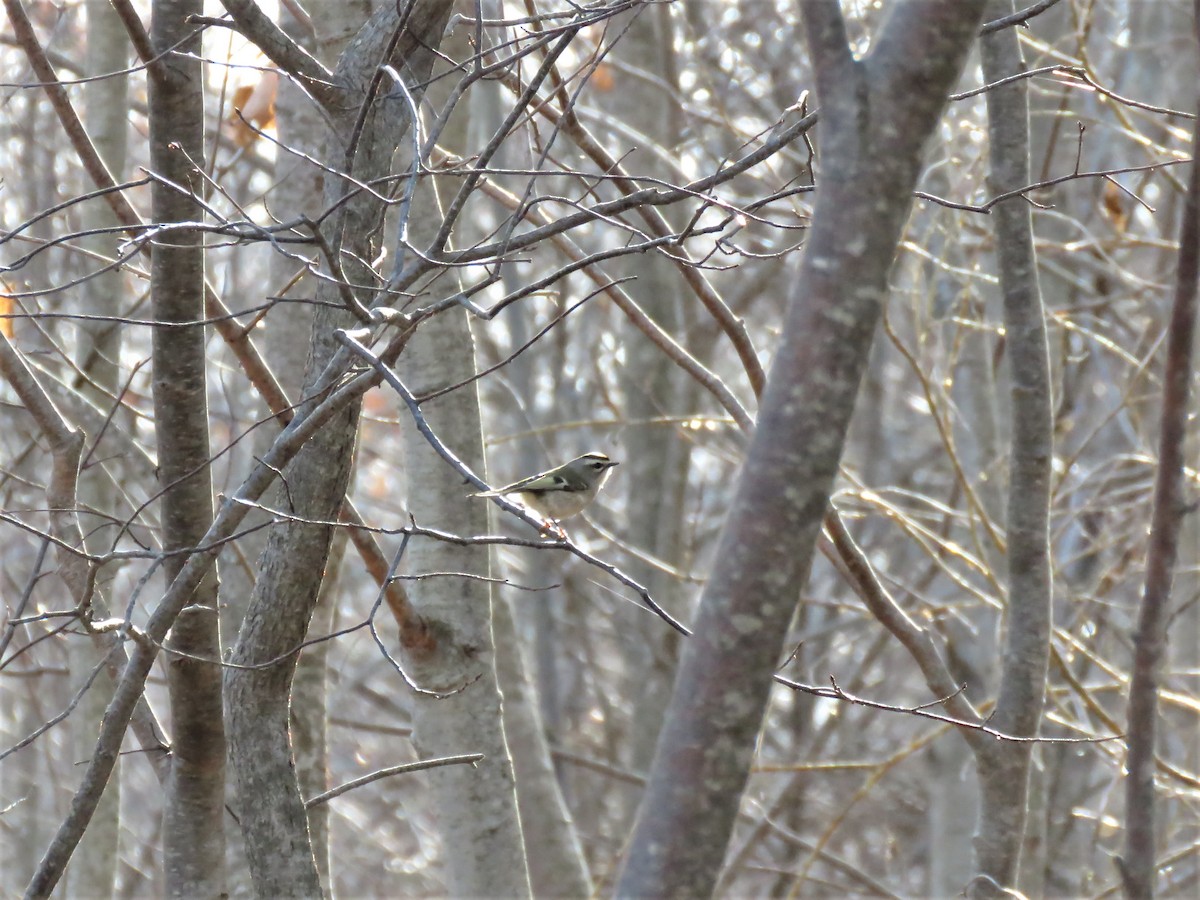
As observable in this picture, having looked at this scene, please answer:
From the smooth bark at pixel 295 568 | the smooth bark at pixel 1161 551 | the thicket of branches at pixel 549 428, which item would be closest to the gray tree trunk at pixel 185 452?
the thicket of branches at pixel 549 428

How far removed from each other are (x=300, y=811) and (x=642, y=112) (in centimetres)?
620

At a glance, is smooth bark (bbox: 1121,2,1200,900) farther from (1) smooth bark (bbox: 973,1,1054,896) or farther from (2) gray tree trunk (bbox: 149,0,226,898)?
(2) gray tree trunk (bbox: 149,0,226,898)

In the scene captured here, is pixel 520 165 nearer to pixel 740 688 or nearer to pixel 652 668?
pixel 652 668

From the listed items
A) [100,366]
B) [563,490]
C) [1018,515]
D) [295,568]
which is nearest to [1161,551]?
[295,568]

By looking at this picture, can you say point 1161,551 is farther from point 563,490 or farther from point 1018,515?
point 563,490

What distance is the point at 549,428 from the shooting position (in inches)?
195

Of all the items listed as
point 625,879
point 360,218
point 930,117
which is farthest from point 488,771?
point 930,117

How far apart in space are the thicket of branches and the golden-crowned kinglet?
0.24 metres

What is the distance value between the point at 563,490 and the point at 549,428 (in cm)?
41

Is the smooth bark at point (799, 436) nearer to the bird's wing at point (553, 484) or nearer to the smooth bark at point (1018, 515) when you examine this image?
the smooth bark at point (1018, 515)

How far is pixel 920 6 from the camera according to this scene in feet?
4.65

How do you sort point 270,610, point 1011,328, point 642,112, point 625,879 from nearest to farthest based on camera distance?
1. point 625,879
2. point 270,610
3. point 1011,328
4. point 642,112

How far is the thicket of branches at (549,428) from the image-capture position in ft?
4.63

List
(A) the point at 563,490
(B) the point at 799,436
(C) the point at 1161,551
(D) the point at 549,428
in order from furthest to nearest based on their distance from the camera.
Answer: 1. (D) the point at 549,428
2. (A) the point at 563,490
3. (C) the point at 1161,551
4. (B) the point at 799,436
